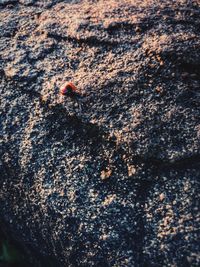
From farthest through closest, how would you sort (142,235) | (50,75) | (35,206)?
(50,75) → (35,206) → (142,235)

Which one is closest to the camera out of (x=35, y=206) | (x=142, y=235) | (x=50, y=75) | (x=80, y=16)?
(x=142, y=235)

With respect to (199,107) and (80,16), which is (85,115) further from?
(80,16)

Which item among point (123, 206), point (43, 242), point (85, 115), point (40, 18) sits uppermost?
point (40, 18)

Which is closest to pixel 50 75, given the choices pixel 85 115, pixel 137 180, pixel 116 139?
pixel 85 115

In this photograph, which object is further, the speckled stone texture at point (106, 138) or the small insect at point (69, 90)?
the small insect at point (69, 90)
